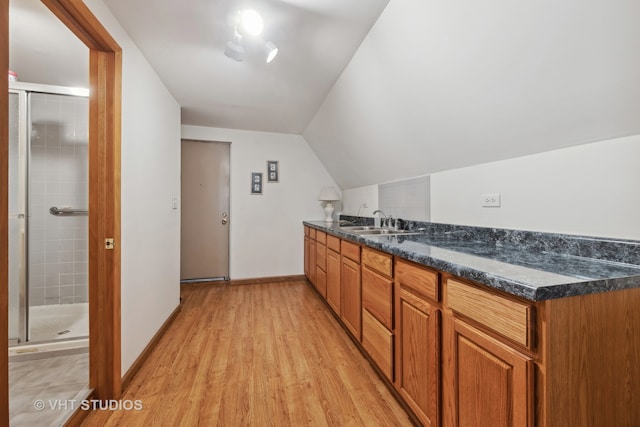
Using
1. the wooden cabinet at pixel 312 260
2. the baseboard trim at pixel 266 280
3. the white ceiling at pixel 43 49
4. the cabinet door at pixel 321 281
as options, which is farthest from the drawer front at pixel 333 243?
the white ceiling at pixel 43 49

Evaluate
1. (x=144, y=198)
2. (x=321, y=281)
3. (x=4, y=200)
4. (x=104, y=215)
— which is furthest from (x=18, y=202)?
(x=321, y=281)

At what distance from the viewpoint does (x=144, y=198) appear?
6.33 feet

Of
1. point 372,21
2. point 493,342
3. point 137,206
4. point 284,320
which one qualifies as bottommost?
point 284,320

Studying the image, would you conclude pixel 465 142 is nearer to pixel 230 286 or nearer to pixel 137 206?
pixel 137 206

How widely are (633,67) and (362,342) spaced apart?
74.9 inches

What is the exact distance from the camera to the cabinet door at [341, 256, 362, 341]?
192 centimetres

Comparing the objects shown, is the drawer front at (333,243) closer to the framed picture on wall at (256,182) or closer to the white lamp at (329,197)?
the white lamp at (329,197)

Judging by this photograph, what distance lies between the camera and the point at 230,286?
3.63 m

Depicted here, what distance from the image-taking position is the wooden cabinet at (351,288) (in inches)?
75.5

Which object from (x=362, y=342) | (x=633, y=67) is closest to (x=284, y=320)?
(x=362, y=342)

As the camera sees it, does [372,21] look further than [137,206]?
No

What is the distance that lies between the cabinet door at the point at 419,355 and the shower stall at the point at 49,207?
2.42 m

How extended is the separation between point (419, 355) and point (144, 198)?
6.80ft

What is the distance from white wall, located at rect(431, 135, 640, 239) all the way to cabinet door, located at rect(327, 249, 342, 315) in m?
1.14
